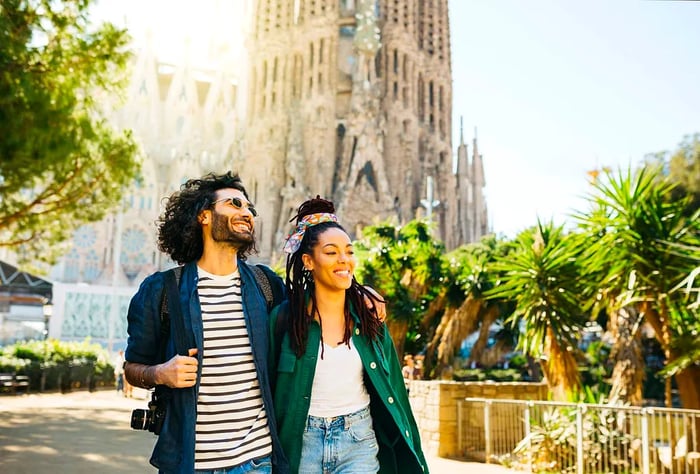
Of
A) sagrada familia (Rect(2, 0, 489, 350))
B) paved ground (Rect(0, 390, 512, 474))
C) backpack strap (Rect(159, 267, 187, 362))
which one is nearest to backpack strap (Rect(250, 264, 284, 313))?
backpack strap (Rect(159, 267, 187, 362))

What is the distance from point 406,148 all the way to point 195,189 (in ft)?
122

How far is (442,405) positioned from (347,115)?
103 ft

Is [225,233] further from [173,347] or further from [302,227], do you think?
[173,347]

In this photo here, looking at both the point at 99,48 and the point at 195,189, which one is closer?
the point at 195,189

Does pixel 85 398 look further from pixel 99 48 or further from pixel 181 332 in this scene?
pixel 181 332

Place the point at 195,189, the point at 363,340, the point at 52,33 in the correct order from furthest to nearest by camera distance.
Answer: the point at 52,33
the point at 195,189
the point at 363,340

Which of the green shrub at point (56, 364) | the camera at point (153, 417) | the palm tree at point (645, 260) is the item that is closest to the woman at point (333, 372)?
the camera at point (153, 417)

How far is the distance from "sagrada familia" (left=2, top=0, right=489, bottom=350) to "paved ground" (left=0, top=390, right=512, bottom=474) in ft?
80.9

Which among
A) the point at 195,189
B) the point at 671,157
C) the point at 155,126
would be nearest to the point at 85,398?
the point at 195,189

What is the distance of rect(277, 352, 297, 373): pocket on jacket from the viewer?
2.49m

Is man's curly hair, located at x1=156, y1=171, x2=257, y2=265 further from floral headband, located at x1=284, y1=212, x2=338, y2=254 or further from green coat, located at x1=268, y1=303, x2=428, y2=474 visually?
green coat, located at x1=268, y1=303, x2=428, y2=474

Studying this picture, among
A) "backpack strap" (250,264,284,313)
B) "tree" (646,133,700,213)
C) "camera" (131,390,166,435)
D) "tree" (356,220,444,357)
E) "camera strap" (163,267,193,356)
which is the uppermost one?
"tree" (646,133,700,213)

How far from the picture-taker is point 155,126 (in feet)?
170

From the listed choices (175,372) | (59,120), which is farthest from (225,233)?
(59,120)
